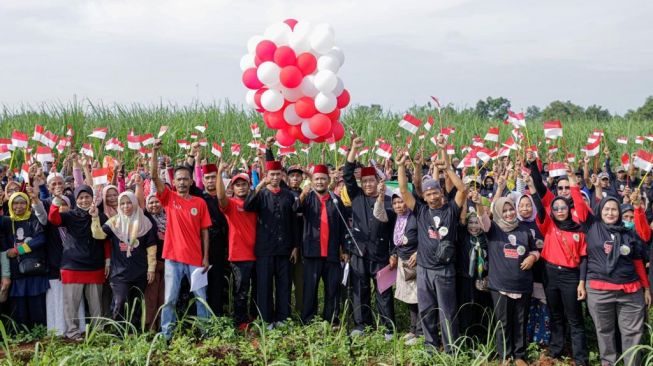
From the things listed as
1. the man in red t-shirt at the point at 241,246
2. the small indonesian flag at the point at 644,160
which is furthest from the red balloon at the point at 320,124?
the small indonesian flag at the point at 644,160

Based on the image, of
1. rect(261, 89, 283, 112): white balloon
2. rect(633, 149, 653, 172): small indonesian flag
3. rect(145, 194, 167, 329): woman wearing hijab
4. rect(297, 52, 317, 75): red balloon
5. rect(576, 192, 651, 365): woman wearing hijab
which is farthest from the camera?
rect(633, 149, 653, 172): small indonesian flag

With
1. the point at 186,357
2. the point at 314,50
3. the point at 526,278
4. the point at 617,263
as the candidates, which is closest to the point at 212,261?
the point at 186,357

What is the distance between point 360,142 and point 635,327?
2849 mm

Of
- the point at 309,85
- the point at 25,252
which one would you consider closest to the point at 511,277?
the point at 309,85

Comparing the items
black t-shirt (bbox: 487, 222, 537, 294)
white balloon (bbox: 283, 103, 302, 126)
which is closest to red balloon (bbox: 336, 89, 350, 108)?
white balloon (bbox: 283, 103, 302, 126)

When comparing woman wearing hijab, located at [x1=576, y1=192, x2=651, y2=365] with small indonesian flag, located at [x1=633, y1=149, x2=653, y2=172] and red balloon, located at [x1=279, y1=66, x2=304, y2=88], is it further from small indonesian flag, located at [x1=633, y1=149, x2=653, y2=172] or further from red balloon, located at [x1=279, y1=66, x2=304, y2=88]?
red balloon, located at [x1=279, y1=66, x2=304, y2=88]

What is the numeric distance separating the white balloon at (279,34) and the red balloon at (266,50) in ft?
0.19

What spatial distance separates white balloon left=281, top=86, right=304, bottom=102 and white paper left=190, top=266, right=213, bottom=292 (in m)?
1.87

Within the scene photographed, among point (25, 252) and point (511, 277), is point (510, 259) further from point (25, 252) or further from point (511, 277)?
point (25, 252)

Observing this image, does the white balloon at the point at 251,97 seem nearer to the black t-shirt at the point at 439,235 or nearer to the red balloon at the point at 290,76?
the red balloon at the point at 290,76

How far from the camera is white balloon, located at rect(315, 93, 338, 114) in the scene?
5.75 m

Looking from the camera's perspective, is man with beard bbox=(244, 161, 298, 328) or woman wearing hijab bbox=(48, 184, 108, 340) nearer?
woman wearing hijab bbox=(48, 184, 108, 340)

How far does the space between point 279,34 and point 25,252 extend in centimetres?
323

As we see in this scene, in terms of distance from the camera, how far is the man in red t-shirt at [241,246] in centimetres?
616
